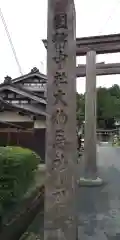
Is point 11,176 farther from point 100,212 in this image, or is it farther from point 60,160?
point 100,212

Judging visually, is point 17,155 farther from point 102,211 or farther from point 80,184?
point 80,184

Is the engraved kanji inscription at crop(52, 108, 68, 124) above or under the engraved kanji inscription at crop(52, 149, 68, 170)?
above

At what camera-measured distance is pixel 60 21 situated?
5031 mm

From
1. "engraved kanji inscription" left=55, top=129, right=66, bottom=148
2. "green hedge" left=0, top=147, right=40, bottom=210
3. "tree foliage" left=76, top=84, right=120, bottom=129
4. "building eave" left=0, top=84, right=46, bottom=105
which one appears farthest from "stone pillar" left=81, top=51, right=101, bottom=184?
"tree foliage" left=76, top=84, right=120, bottom=129

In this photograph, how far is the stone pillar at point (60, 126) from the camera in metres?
4.88

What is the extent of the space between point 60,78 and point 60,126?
731mm

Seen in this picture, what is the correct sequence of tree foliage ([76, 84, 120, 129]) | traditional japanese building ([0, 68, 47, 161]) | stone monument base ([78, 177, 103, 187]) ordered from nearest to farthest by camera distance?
1. stone monument base ([78, 177, 103, 187])
2. traditional japanese building ([0, 68, 47, 161])
3. tree foliage ([76, 84, 120, 129])

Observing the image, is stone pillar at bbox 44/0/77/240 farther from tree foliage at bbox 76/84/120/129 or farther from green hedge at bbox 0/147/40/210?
tree foliage at bbox 76/84/120/129

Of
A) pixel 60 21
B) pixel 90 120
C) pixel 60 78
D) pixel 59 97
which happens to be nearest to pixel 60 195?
pixel 59 97

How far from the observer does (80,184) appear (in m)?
12.0

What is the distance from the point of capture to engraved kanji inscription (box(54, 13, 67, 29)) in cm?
502

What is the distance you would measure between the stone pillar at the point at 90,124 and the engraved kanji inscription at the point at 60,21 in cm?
721

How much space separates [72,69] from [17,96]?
513 inches

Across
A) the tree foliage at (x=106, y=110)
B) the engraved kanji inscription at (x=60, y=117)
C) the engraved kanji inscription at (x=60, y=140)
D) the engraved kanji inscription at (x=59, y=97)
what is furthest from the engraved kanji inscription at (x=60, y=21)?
the tree foliage at (x=106, y=110)
